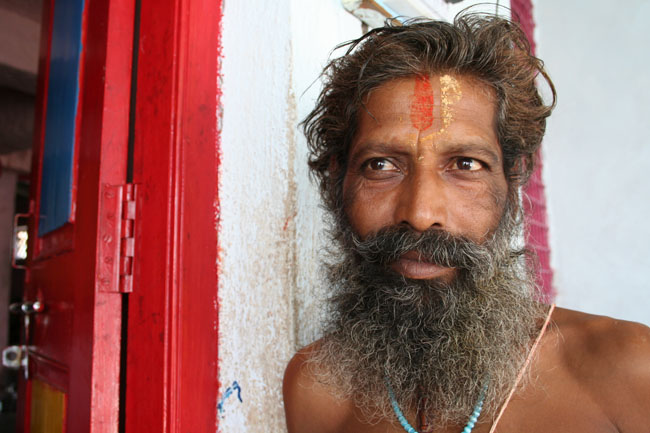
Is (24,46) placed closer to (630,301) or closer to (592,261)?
(592,261)

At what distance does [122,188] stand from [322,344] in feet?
2.80

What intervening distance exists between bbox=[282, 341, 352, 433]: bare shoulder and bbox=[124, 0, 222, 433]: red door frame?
29 cm

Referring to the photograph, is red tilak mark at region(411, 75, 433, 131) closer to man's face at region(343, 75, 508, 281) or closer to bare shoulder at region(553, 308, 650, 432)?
man's face at region(343, 75, 508, 281)

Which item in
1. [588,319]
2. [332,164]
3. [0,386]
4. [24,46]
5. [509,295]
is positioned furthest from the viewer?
[0,386]

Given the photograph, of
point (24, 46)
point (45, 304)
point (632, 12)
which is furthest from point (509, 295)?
point (24, 46)

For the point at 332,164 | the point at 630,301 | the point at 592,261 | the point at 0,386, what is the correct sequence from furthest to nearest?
the point at 0,386 → the point at 592,261 → the point at 630,301 → the point at 332,164

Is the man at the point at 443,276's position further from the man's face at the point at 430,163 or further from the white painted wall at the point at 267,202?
the white painted wall at the point at 267,202

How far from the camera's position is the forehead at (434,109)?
1284 millimetres

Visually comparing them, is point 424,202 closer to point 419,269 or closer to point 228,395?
point 419,269

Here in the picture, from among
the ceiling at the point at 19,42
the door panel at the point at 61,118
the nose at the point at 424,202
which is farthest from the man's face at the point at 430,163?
the ceiling at the point at 19,42

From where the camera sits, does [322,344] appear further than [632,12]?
No

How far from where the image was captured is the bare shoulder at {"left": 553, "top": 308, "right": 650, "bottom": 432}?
40.0 inches

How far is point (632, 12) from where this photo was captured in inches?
120

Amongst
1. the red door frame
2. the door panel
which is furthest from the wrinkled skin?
the door panel
